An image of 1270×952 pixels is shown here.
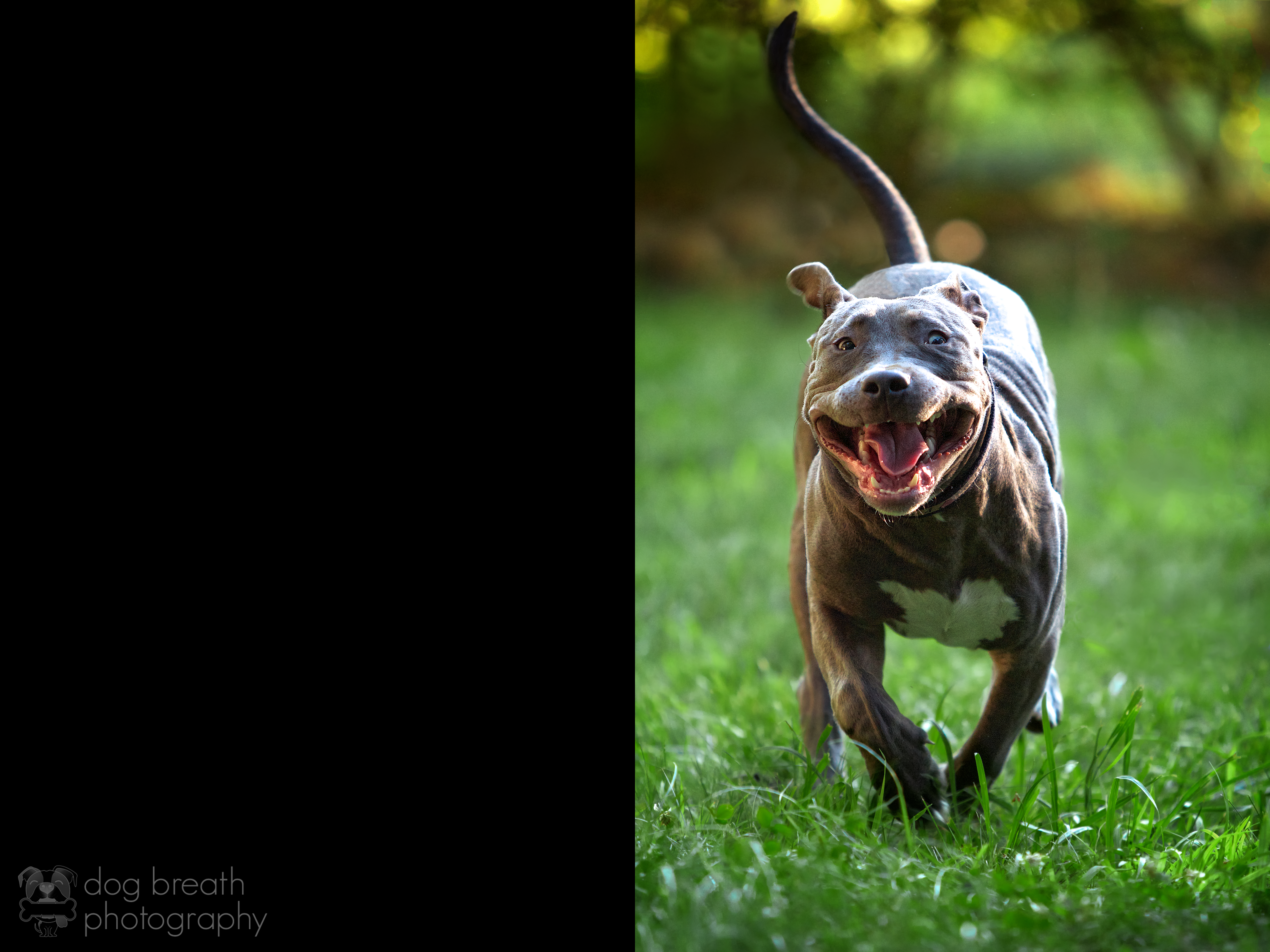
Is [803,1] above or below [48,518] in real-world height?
above

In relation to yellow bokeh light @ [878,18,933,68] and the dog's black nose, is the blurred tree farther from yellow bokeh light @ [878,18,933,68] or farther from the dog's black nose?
the dog's black nose

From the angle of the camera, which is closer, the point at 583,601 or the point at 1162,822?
the point at 583,601

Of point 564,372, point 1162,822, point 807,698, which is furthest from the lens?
point 807,698

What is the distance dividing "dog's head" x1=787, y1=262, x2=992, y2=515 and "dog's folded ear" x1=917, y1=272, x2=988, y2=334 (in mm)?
12

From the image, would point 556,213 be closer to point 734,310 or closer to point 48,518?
point 48,518

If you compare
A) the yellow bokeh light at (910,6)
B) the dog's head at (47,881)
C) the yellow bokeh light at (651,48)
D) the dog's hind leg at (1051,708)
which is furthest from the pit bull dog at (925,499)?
the yellow bokeh light at (910,6)

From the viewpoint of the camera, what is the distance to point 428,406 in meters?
2.49

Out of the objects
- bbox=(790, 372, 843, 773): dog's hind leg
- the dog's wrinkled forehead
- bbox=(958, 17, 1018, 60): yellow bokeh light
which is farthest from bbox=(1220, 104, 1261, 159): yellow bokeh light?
the dog's wrinkled forehead

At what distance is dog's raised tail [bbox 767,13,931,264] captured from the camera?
11.1ft

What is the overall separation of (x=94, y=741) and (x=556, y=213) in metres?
1.42

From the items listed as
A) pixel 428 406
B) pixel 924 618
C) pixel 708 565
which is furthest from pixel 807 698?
pixel 708 565

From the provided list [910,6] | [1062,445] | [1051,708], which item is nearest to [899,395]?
[1051,708]

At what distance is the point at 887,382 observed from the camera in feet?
7.79

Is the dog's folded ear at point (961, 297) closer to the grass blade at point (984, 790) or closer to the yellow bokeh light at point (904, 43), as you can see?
the grass blade at point (984, 790)
